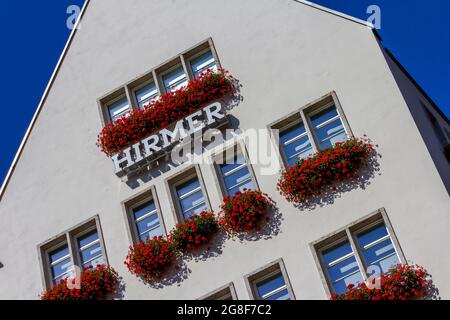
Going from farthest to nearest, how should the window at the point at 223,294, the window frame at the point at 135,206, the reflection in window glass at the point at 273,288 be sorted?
the window frame at the point at 135,206 < the window at the point at 223,294 < the reflection in window glass at the point at 273,288

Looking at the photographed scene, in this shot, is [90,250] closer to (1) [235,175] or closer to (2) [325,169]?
(1) [235,175]

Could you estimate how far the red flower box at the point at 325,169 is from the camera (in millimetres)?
18234

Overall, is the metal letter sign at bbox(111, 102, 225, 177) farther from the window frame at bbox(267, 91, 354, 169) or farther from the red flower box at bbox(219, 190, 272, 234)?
the red flower box at bbox(219, 190, 272, 234)

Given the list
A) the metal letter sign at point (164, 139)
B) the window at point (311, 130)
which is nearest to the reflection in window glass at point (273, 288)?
the window at point (311, 130)

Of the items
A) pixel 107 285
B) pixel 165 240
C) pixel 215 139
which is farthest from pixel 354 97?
pixel 107 285

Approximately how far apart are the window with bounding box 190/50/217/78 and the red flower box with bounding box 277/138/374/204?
422 cm

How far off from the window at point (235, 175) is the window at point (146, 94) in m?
2.97

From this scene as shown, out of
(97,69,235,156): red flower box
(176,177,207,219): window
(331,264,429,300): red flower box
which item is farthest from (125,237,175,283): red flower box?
(331,264,429,300): red flower box

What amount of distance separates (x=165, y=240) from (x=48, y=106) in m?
5.69

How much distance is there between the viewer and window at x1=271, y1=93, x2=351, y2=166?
63.5ft

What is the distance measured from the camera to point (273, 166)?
19.3 metres

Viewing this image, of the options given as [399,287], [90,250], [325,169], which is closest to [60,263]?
[90,250]

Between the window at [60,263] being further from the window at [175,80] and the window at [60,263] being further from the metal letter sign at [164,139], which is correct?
the window at [175,80]

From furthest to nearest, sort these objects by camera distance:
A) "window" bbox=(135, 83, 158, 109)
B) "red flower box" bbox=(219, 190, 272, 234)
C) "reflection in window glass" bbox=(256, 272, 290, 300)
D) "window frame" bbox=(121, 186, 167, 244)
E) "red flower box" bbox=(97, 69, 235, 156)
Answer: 1. "window" bbox=(135, 83, 158, 109)
2. "red flower box" bbox=(97, 69, 235, 156)
3. "window frame" bbox=(121, 186, 167, 244)
4. "red flower box" bbox=(219, 190, 272, 234)
5. "reflection in window glass" bbox=(256, 272, 290, 300)
